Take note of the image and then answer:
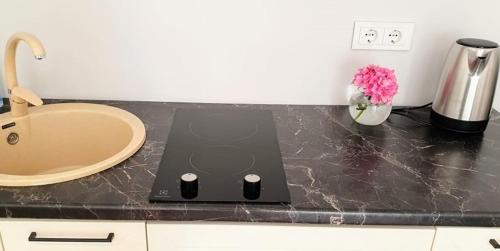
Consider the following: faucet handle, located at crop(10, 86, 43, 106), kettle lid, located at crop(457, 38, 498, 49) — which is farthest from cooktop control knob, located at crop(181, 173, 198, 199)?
kettle lid, located at crop(457, 38, 498, 49)

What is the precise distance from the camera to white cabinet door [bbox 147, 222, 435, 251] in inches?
36.9

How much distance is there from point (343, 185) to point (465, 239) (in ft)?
0.98

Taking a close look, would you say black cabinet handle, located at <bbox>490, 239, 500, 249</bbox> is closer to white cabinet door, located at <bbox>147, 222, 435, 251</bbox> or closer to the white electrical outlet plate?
white cabinet door, located at <bbox>147, 222, 435, 251</bbox>

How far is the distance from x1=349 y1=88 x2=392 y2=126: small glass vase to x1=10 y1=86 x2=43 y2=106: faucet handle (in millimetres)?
Result: 939

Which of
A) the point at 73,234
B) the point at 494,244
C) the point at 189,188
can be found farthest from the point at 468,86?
the point at 73,234

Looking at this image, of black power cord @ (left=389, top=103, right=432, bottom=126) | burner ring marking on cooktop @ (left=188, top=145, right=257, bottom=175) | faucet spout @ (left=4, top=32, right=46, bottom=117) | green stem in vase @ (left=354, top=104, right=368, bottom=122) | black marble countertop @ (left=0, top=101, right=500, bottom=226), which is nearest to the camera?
black marble countertop @ (left=0, top=101, right=500, bottom=226)

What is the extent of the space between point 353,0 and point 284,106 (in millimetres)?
418

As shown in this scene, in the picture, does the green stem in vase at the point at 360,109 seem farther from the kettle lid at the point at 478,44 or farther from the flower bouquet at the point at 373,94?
the kettle lid at the point at 478,44

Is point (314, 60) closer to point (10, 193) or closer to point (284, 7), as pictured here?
point (284, 7)

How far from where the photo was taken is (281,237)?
3.12 feet

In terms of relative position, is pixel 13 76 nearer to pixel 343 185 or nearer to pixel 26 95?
pixel 26 95

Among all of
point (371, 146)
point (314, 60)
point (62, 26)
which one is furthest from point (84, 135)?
point (371, 146)

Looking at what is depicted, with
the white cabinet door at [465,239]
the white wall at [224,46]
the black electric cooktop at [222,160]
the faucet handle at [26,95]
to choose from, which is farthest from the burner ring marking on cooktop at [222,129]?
the white cabinet door at [465,239]

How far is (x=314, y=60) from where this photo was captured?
1.42 metres
